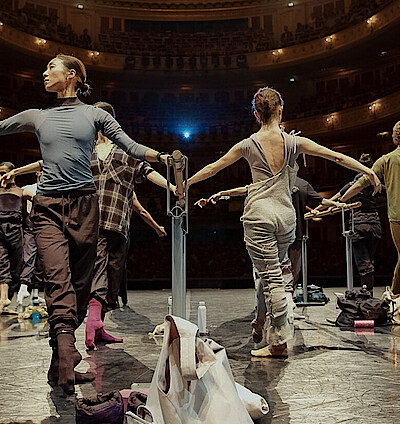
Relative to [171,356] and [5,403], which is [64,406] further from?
[171,356]

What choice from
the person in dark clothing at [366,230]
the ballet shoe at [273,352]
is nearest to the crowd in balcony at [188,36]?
the person in dark clothing at [366,230]

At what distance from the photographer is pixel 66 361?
236 centimetres

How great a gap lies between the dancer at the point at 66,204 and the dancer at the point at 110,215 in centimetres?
89

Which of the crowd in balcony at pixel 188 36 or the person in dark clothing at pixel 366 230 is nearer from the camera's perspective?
the person in dark clothing at pixel 366 230

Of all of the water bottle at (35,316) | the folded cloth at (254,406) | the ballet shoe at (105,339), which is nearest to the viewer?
the folded cloth at (254,406)

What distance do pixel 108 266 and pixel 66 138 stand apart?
130cm

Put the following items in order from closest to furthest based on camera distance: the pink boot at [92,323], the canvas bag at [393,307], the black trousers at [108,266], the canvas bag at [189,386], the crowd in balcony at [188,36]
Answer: the canvas bag at [189,386], the pink boot at [92,323], the black trousers at [108,266], the canvas bag at [393,307], the crowd in balcony at [188,36]

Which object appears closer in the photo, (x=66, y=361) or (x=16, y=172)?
(x=66, y=361)

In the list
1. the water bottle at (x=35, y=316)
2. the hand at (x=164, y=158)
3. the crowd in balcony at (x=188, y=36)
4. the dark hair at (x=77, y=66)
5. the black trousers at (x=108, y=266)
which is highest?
the crowd in balcony at (x=188, y=36)

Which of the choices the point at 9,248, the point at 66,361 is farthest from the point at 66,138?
the point at 9,248

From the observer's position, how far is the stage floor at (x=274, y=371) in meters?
2.13

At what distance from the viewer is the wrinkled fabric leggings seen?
317cm

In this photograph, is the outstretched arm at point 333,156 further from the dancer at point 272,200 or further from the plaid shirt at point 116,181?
the plaid shirt at point 116,181

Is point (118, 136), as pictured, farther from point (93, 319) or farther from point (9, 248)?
point (9, 248)
